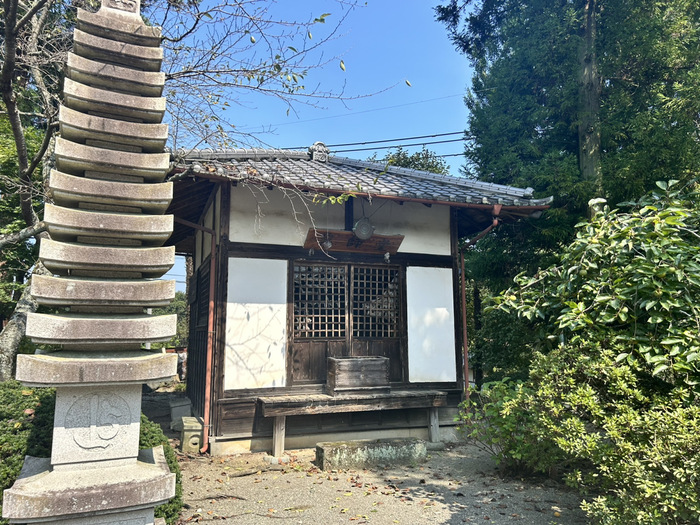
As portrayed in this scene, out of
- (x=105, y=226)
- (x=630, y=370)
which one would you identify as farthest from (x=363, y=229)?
(x=105, y=226)

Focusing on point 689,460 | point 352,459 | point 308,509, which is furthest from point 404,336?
point 689,460

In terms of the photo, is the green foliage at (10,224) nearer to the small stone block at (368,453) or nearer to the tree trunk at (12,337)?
the tree trunk at (12,337)

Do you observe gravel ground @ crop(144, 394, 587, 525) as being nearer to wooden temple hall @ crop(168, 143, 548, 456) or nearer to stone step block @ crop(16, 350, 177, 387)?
wooden temple hall @ crop(168, 143, 548, 456)

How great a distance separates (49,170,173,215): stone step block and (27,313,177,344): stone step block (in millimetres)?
836

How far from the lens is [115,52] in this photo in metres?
3.76

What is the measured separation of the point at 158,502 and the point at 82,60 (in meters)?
3.33

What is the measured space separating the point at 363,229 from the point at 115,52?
17.9 feet

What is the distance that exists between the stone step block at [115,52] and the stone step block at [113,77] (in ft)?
0.25

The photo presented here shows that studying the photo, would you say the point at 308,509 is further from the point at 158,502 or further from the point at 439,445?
the point at 439,445

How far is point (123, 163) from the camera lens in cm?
355

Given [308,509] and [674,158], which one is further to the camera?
[674,158]

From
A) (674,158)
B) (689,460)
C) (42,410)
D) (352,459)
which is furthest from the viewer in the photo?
(674,158)

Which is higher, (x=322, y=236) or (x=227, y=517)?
(x=322, y=236)

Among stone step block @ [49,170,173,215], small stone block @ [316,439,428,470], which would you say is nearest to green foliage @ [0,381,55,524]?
stone step block @ [49,170,173,215]
